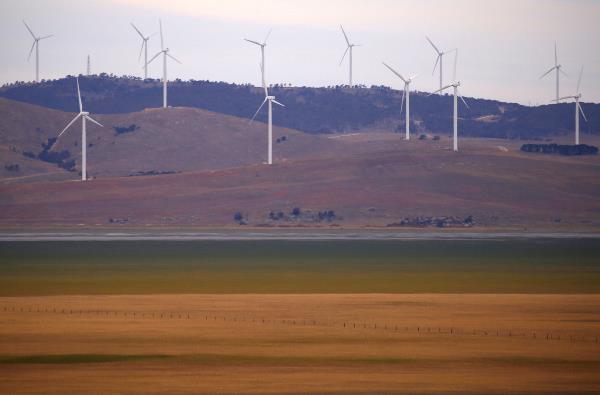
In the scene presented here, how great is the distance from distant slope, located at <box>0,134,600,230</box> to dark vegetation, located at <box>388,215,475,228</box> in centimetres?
129

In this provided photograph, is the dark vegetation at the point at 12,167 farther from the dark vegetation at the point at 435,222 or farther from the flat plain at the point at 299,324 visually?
the flat plain at the point at 299,324

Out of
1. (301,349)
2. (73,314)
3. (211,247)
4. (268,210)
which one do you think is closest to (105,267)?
(211,247)

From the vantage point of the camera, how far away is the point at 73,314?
45.7 m

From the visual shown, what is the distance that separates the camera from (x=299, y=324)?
43594mm

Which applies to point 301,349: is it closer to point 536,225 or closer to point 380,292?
point 380,292

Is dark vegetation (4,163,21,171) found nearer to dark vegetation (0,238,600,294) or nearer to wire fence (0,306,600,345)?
dark vegetation (0,238,600,294)

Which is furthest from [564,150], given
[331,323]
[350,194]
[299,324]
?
[299,324]

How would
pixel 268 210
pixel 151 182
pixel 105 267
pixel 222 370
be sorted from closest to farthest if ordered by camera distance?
1. pixel 222 370
2. pixel 105 267
3. pixel 268 210
4. pixel 151 182

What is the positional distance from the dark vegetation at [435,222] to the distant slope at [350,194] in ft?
4.22

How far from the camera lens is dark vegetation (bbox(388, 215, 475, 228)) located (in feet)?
392

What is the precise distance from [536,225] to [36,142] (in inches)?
4040

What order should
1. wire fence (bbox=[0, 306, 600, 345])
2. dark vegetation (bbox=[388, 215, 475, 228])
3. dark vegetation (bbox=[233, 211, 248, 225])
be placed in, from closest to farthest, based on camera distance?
wire fence (bbox=[0, 306, 600, 345])
dark vegetation (bbox=[388, 215, 475, 228])
dark vegetation (bbox=[233, 211, 248, 225])

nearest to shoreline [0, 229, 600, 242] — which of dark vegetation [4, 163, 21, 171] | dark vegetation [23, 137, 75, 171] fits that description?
dark vegetation [4, 163, 21, 171]

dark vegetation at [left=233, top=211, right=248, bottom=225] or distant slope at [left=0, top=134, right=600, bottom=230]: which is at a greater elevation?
distant slope at [left=0, top=134, right=600, bottom=230]
